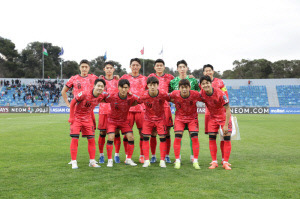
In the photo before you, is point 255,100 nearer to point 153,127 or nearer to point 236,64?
point 236,64

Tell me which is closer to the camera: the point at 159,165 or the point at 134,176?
the point at 134,176

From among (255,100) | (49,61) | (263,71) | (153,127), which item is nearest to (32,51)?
(49,61)

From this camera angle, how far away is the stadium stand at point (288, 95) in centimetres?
4381

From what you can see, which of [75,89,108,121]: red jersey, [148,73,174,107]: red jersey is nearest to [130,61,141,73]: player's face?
[148,73,174,107]: red jersey

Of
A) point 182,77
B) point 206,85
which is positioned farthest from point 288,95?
point 206,85

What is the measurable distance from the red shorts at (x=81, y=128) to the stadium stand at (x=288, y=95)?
4456 centimetres

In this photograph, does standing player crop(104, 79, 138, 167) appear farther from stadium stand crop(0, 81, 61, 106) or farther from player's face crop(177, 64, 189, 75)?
stadium stand crop(0, 81, 61, 106)

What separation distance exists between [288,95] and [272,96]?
8.71 feet

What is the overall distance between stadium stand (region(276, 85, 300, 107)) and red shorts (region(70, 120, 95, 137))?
146 ft

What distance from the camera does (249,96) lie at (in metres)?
46.0

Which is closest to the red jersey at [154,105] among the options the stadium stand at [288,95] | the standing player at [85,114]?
the standing player at [85,114]

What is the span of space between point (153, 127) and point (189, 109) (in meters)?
1.01

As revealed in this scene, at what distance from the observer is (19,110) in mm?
33469

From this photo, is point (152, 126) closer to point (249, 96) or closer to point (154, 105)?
point (154, 105)
